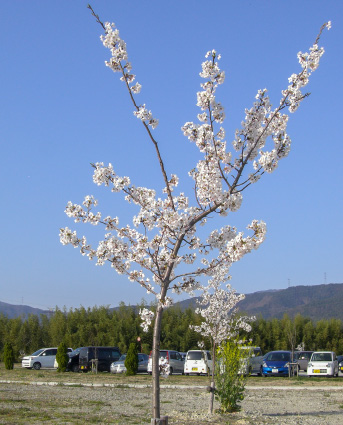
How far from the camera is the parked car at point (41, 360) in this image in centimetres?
2944

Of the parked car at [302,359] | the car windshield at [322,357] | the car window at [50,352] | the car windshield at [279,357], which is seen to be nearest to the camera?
the car windshield at [322,357]

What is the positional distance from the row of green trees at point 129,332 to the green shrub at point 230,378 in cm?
2767

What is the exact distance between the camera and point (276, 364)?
26.6m

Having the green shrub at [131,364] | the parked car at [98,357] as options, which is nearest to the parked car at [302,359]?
the parked car at [98,357]

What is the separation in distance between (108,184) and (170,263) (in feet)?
4.18

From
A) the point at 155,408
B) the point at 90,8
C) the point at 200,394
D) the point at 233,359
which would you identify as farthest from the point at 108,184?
the point at 200,394

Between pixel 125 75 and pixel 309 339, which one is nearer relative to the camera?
pixel 125 75

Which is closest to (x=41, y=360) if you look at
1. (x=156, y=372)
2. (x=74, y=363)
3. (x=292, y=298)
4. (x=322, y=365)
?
(x=74, y=363)

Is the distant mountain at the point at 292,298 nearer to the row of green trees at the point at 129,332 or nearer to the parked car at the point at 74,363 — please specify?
the row of green trees at the point at 129,332

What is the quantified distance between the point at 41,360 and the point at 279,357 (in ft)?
40.5

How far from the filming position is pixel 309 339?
39.4 m

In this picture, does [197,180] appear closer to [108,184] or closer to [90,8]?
[108,184]

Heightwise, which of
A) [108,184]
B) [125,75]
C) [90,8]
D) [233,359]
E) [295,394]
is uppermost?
[90,8]

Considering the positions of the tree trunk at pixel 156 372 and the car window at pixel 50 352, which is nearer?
the tree trunk at pixel 156 372
